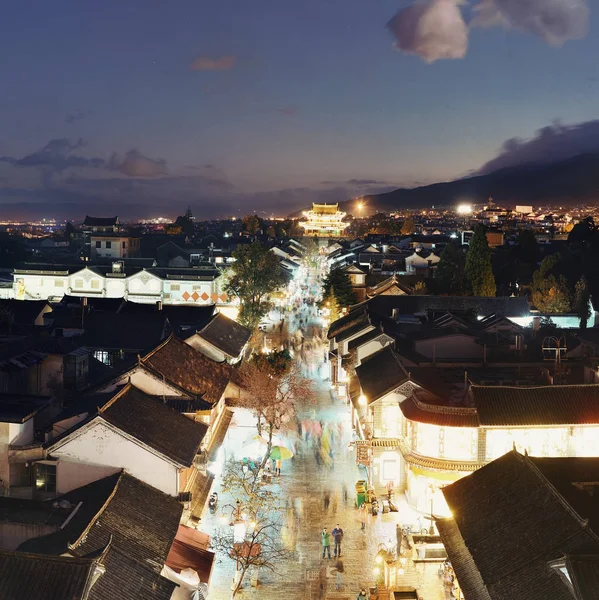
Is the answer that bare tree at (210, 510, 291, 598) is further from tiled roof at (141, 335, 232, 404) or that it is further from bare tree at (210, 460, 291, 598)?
tiled roof at (141, 335, 232, 404)

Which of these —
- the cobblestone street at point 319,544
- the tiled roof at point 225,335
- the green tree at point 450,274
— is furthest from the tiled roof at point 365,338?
the green tree at point 450,274

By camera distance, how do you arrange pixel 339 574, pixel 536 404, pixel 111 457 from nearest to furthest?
1. pixel 111 457
2. pixel 339 574
3. pixel 536 404

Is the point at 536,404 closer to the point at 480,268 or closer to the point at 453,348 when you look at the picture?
the point at 453,348

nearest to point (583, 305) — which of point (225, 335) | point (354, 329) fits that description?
point (354, 329)

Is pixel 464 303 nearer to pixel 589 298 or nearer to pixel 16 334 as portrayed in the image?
pixel 589 298

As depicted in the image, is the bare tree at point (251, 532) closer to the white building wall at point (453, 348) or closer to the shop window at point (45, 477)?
the shop window at point (45, 477)

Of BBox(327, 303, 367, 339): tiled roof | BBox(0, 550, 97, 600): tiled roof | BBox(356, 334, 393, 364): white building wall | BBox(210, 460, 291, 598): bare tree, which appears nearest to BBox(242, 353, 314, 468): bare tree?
BBox(210, 460, 291, 598): bare tree
